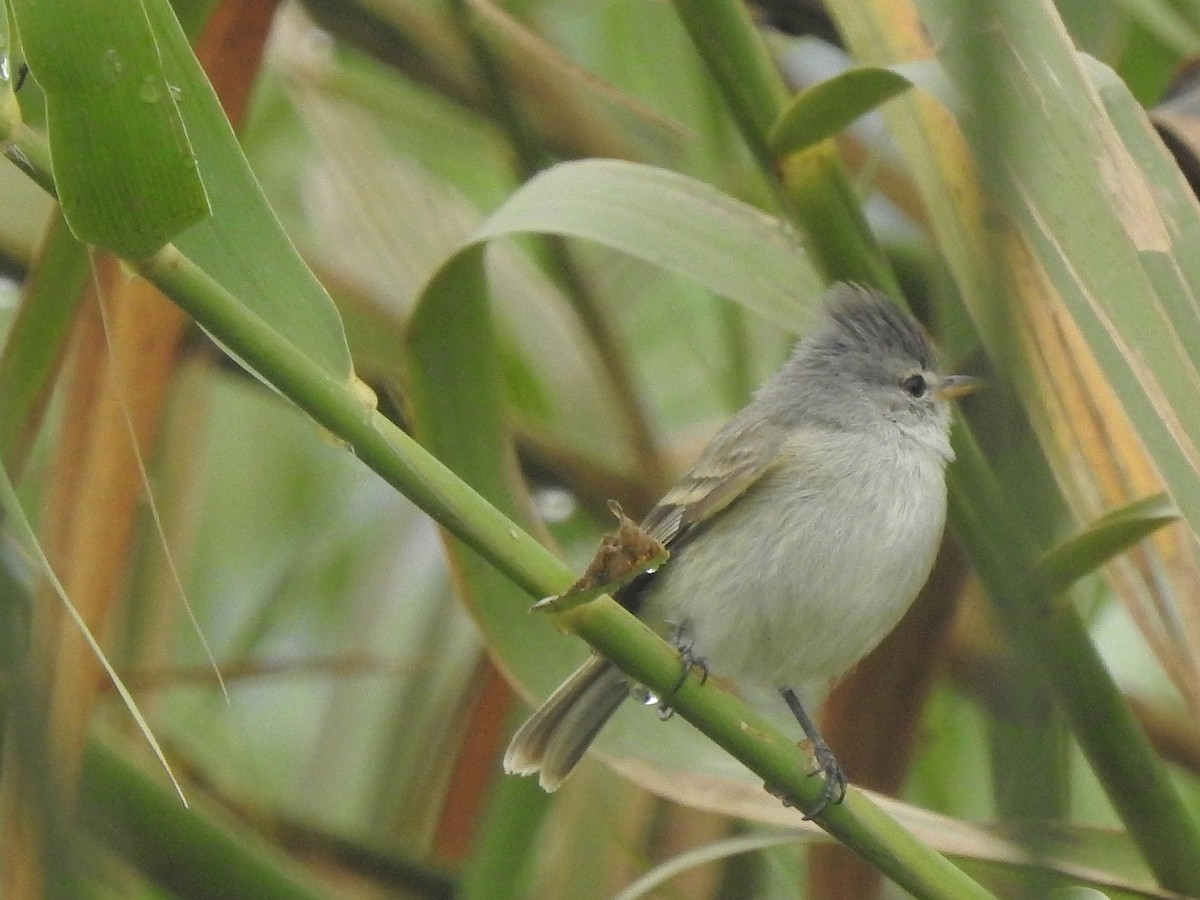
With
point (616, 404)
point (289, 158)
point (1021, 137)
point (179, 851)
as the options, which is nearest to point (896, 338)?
point (616, 404)

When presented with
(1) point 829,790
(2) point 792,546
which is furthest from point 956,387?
(1) point 829,790

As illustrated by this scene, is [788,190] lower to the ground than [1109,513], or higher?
higher

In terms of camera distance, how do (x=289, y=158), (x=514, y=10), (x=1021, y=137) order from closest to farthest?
(x=1021, y=137) < (x=514, y=10) < (x=289, y=158)

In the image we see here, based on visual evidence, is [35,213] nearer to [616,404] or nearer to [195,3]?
[195,3]

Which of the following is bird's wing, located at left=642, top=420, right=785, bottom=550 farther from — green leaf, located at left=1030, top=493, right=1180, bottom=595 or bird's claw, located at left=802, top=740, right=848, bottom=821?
green leaf, located at left=1030, top=493, right=1180, bottom=595

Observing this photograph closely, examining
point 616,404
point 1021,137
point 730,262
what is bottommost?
point 616,404

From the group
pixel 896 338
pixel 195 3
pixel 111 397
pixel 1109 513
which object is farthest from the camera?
pixel 896 338
